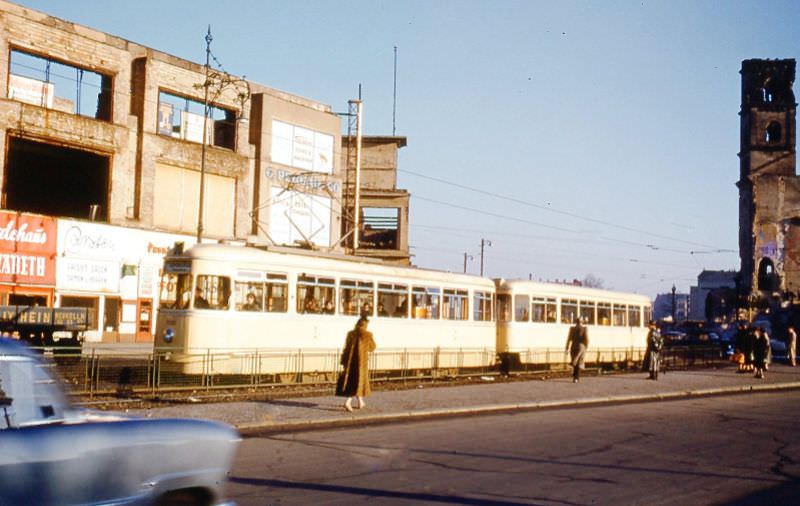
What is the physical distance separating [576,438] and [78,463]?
10041 millimetres

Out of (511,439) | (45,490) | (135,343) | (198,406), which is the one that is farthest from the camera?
(135,343)

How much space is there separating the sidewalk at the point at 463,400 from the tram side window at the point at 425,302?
8.22ft

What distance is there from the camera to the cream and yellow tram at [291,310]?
20.5 meters

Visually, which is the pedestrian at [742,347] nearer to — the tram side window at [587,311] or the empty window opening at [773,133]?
the tram side window at [587,311]

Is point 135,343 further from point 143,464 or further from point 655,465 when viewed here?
point 143,464

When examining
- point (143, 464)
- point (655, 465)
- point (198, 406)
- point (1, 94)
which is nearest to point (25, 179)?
point (1, 94)

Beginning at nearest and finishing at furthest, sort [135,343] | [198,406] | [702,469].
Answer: [702,469] < [198,406] < [135,343]

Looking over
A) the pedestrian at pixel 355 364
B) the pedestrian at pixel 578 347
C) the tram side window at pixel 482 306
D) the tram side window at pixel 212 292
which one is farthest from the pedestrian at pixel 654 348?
the pedestrian at pixel 355 364

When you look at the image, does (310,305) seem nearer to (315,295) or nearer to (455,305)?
(315,295)

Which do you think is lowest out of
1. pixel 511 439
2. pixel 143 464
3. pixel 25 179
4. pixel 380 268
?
pixel 511 439

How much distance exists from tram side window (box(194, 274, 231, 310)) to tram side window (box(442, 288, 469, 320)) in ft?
29.0

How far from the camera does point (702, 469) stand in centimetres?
1100

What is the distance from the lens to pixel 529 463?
1109cm

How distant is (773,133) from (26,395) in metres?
77.4
